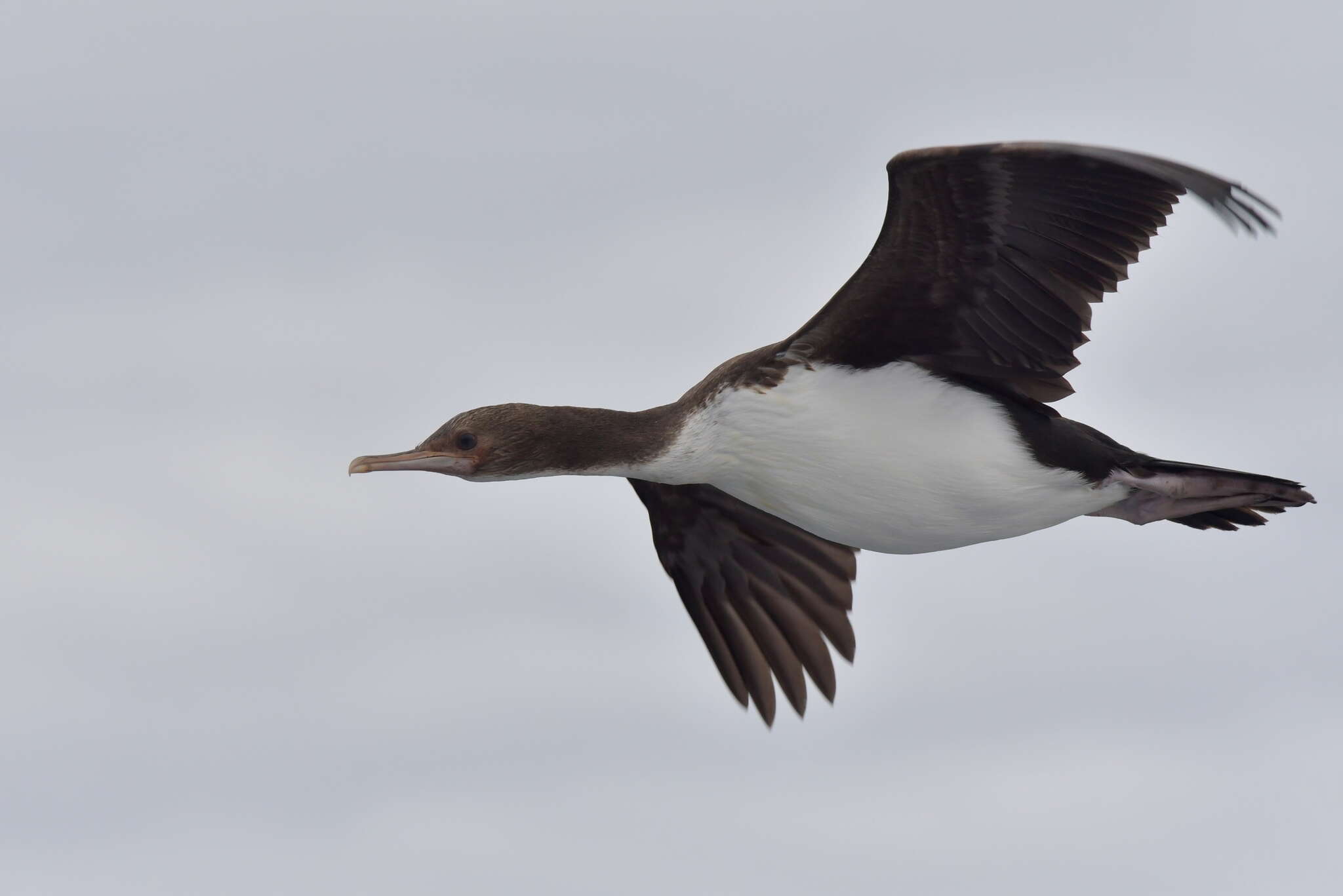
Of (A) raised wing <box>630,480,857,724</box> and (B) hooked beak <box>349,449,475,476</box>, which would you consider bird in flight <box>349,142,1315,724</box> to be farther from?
(A) raised wing <box>630,480,857,724</box>

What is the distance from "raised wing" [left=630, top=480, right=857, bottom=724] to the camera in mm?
13406

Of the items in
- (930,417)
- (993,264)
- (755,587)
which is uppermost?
(993,264)

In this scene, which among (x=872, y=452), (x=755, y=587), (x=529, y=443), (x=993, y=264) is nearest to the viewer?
(x=993, y=264)

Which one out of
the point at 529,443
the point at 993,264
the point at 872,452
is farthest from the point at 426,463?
the point at 993,264

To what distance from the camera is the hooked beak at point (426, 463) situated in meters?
11.7

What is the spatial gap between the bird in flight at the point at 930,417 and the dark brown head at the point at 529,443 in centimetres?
1

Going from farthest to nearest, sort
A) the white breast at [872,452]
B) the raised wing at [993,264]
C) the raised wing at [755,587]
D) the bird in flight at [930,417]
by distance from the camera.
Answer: the raised wing at [755,587] → the white breast at [872,452] → the bird in flight at [930,417] → the raised wing at [993,264]

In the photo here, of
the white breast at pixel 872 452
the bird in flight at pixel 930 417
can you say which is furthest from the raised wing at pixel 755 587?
the white breast at pixel 872 452

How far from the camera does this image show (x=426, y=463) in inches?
461

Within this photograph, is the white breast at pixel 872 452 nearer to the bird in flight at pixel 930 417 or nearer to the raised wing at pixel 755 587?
the bird in flight at pixel 930 417

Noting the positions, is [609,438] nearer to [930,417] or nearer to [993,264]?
[930,417]

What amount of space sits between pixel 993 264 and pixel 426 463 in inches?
143

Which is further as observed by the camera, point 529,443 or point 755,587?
point 755,587

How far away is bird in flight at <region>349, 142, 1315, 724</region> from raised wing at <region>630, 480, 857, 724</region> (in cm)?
129
